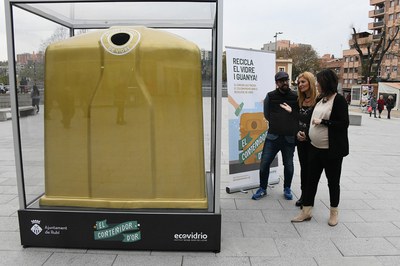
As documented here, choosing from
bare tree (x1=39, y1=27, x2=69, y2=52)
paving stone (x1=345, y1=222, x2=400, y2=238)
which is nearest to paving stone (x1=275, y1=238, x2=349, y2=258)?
paving stone (x1=345, y1=222, x2=400, y2=238)

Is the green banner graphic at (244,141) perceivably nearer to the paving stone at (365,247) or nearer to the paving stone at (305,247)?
the paving stone at (305,247)

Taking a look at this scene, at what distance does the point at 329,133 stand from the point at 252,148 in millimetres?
1588

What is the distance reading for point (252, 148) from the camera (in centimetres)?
488

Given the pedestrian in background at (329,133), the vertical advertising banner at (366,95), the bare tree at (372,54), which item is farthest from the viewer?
the bare tree at (372,54)

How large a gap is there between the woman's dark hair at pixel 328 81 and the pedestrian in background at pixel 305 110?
1.17ft

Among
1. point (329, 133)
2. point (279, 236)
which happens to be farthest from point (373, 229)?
point (329, 133)

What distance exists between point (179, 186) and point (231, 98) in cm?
185

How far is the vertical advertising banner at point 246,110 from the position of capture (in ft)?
15.1

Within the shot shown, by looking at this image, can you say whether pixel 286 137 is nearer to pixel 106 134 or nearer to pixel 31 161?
pixel 106 134

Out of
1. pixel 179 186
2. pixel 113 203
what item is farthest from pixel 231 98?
pixel 113 203

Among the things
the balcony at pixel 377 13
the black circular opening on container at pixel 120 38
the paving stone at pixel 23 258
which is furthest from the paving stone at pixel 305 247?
the balcony at pixel 377 13

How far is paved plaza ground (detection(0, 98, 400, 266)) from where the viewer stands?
2.91m

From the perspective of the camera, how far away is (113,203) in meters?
3.10

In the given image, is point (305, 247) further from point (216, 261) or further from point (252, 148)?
point (252, 148)
